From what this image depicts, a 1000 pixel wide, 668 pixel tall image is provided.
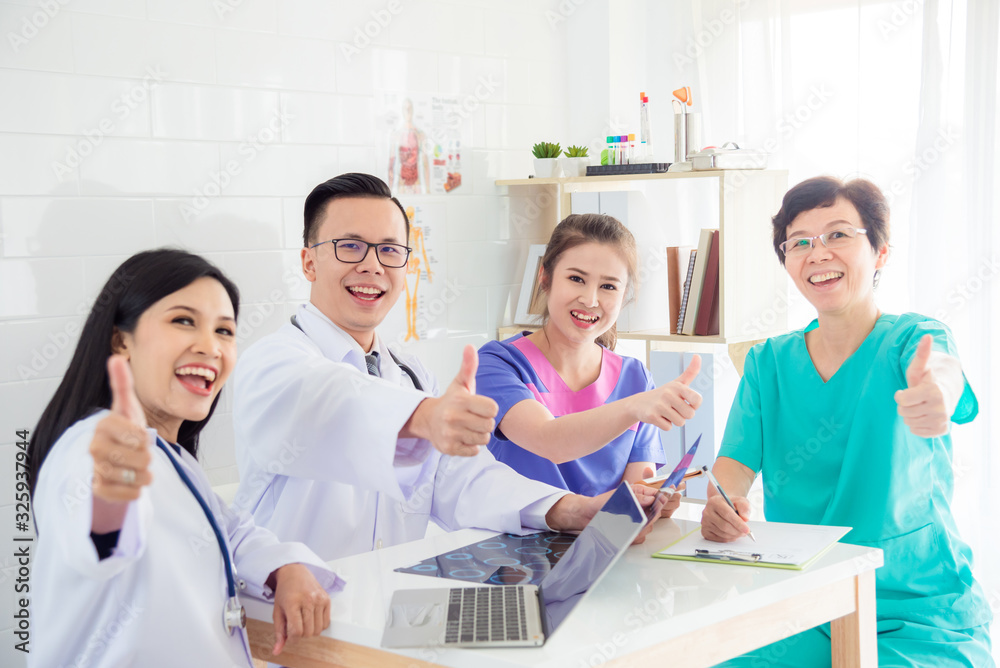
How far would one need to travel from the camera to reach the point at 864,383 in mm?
1969

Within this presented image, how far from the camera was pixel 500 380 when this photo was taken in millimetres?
2186

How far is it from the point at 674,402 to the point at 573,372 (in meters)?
0.63

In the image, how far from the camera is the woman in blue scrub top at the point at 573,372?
2.15 m

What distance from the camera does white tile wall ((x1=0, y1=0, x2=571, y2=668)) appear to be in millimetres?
2580

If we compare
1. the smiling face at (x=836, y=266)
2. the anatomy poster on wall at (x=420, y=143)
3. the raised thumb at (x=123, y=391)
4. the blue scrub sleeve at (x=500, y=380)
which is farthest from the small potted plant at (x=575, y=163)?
the raised thumb at (x=123, y=391)

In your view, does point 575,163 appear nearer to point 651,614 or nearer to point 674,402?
point 674,402

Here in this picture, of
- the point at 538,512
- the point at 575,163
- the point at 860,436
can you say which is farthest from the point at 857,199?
the point at 575,163

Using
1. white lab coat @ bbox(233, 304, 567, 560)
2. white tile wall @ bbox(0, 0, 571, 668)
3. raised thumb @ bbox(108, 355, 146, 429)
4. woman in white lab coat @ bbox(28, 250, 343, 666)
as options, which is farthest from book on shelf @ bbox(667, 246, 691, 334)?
raised thumb @ bbox(108, 355, 146, 429)

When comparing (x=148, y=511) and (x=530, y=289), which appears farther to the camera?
(x=530, y=289)

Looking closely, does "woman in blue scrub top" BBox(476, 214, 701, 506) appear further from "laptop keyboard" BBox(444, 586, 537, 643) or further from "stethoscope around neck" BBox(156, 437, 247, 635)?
"stethoscope around neck" BBox(156, 437, 247, 635)

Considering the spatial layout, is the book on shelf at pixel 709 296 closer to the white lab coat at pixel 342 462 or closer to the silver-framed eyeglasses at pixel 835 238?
the silver-framed eyeglasses at pixel 835 238

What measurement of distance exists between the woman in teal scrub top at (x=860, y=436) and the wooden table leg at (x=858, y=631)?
197mm

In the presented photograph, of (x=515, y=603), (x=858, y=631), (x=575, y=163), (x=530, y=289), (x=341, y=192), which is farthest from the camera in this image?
(x=530, y=289)

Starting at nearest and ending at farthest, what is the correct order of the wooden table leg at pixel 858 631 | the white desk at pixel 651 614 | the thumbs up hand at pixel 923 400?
the white desk at pixel 651 614 → the wooden table leg at pixel 858 631 → the thumbs up hand at pixel 923 400
